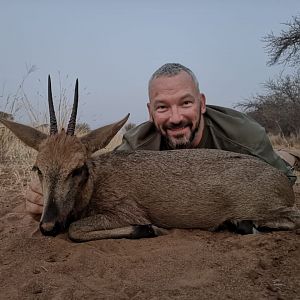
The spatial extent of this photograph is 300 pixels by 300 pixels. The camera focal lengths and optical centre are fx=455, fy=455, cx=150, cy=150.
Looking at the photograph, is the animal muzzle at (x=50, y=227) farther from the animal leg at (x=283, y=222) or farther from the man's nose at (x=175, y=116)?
the man's nose at (x=175, y=116)

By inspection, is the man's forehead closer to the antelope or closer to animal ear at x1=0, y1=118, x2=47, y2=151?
the antelope

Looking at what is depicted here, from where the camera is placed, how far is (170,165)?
496 centimetres

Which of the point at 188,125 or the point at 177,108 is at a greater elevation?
the point at 177,108

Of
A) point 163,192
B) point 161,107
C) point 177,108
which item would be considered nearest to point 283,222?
point 163,192

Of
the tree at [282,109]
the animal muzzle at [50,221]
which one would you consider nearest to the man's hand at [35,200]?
the animal muzzle at [50,221]

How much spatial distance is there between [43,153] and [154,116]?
1978 mm

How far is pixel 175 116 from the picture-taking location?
5801 millimetres

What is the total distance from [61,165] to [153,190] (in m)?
1.03

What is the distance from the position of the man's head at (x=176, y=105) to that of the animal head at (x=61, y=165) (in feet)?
3.97

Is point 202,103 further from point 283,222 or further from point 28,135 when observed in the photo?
point 28,135

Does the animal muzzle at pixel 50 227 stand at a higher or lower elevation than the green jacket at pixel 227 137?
lower

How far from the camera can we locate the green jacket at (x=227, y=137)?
5871mm

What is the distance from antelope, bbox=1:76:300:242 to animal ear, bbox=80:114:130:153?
11mm

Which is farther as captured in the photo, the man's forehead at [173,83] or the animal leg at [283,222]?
the man's forehead at [173,83]
